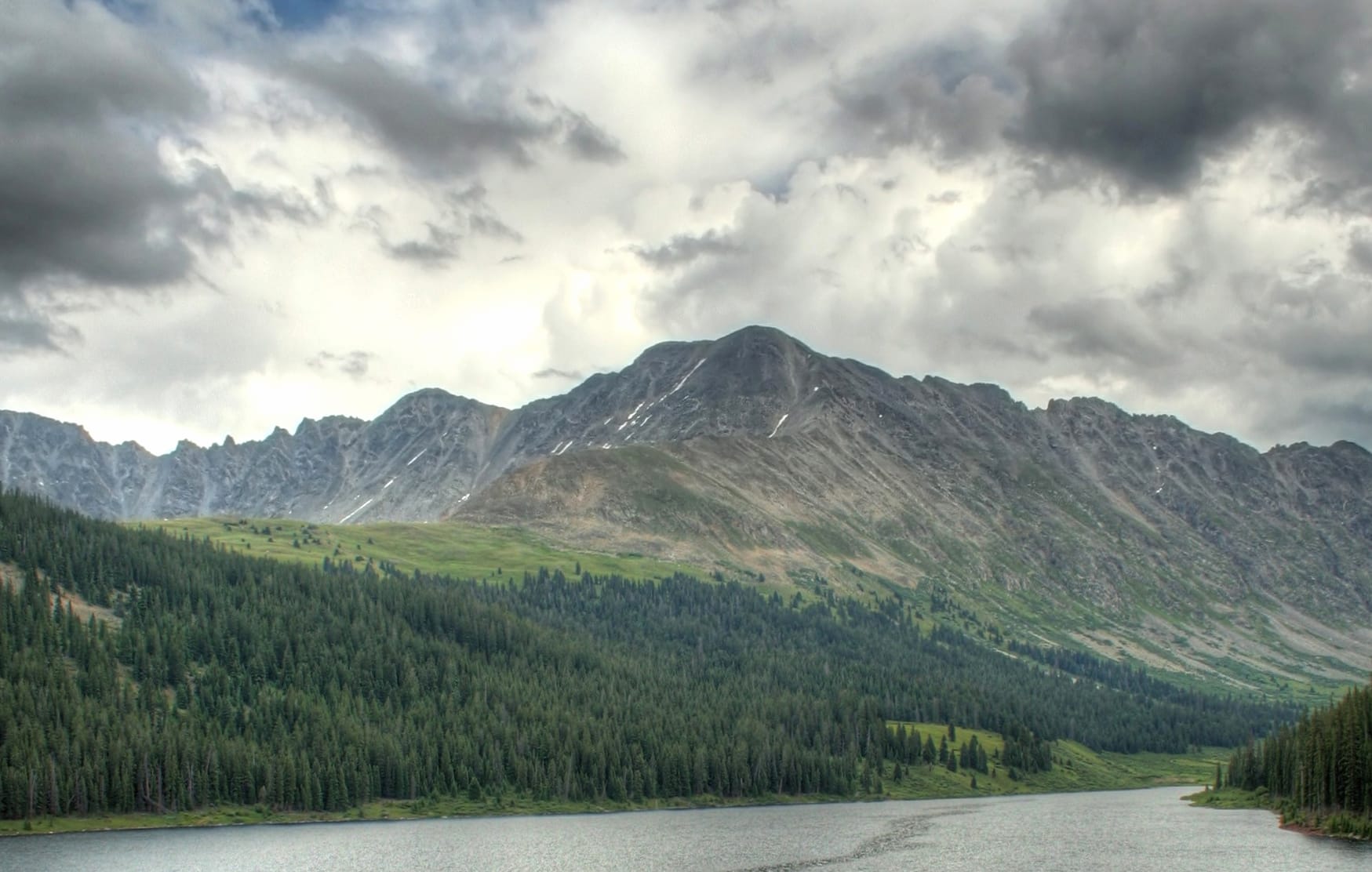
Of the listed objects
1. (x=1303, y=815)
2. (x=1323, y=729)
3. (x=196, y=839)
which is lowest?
(x=196, y=839)

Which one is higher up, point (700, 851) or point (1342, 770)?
point (1342, 770)

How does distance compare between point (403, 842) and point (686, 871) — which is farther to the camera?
point (403, 842)

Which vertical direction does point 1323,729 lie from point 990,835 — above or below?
above

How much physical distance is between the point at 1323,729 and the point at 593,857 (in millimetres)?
111033

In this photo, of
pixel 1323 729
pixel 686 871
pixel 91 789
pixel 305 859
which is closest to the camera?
pixel 686 871

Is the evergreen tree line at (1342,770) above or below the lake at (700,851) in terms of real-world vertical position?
above

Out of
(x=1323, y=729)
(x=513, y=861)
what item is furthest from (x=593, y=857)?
(x=1323, y=729)

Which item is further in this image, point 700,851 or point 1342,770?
point 1342,770

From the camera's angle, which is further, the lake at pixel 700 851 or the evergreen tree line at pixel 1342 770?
the evergreen tree line at pixel 1342 770

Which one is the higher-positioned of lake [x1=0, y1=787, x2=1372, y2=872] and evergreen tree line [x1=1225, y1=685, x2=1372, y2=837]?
evergreen tree line [x1=1225, y1=685, x2=1372, y2=837]

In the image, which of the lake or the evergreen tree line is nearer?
the lake

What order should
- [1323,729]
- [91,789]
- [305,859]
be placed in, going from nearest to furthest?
[305,859], [1323,729], [91,789]

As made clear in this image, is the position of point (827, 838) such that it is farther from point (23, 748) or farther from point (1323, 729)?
point (23, 748)

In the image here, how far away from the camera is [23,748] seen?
197 metres
